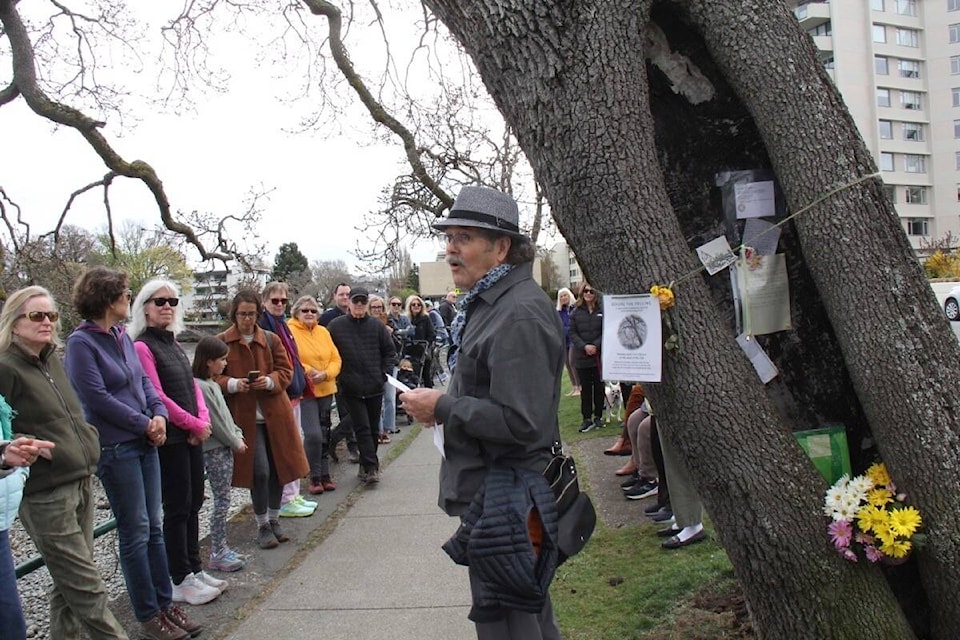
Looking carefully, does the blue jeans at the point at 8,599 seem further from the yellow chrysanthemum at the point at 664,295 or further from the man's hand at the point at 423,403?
the yellow chrysanthemum at the point at 664,295

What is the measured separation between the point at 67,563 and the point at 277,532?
2.42 meters

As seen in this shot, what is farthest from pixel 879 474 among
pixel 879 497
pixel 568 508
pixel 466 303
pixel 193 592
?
pixel 193 592

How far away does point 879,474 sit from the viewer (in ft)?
8.91

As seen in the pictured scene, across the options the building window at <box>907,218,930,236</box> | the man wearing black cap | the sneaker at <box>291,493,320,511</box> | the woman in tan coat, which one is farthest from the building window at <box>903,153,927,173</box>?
the woman in tan coat

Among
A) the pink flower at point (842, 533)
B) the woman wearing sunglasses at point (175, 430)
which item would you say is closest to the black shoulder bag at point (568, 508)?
the pink flower at point (842, 533)

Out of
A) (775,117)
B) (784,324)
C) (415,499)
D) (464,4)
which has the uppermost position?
(464,4)

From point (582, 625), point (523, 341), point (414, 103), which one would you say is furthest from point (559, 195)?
point (414, 103)

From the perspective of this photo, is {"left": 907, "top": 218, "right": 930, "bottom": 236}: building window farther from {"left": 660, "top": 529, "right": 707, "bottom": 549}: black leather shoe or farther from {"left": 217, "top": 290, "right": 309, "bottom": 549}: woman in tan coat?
{"left": 217, "top": 290, "right": 309, "bottom": 549}: woman in tan coat

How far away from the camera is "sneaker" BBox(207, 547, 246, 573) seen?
5.15 meters

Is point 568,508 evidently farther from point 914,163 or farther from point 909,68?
point 909,68

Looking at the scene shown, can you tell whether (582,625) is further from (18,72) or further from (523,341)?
(18,72)

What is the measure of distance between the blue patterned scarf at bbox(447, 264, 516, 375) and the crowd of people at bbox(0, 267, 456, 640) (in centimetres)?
187

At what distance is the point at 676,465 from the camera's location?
496 cm

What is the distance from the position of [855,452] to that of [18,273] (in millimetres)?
11135
